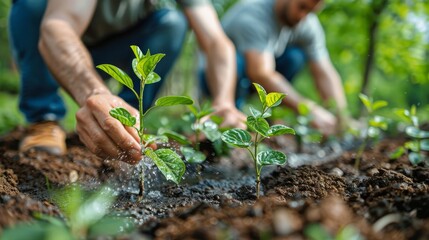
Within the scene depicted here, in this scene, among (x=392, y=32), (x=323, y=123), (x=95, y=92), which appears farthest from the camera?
(x=392, y=32)

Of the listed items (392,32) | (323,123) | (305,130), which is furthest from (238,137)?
(392,32)

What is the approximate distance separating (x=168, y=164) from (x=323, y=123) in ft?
6.50

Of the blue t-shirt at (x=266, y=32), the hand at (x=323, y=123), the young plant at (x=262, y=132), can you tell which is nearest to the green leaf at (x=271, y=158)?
the young plant at (x=262, y=132)

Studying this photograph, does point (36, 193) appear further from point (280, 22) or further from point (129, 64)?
point (280, 22)

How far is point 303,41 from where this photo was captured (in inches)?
149

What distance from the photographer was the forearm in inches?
60.5

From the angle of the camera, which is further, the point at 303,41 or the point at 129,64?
the point at 303,41

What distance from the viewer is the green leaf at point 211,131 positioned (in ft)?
5.15

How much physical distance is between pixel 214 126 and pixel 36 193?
659mm

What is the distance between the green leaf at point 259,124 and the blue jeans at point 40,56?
146cm

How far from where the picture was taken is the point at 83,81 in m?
1.55

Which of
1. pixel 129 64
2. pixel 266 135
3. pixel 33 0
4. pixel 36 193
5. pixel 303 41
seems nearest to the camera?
pixel 266 135

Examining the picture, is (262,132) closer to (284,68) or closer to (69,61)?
(69,61)

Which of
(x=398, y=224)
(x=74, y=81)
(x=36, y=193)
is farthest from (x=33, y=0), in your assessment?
(x=398, y=224)
